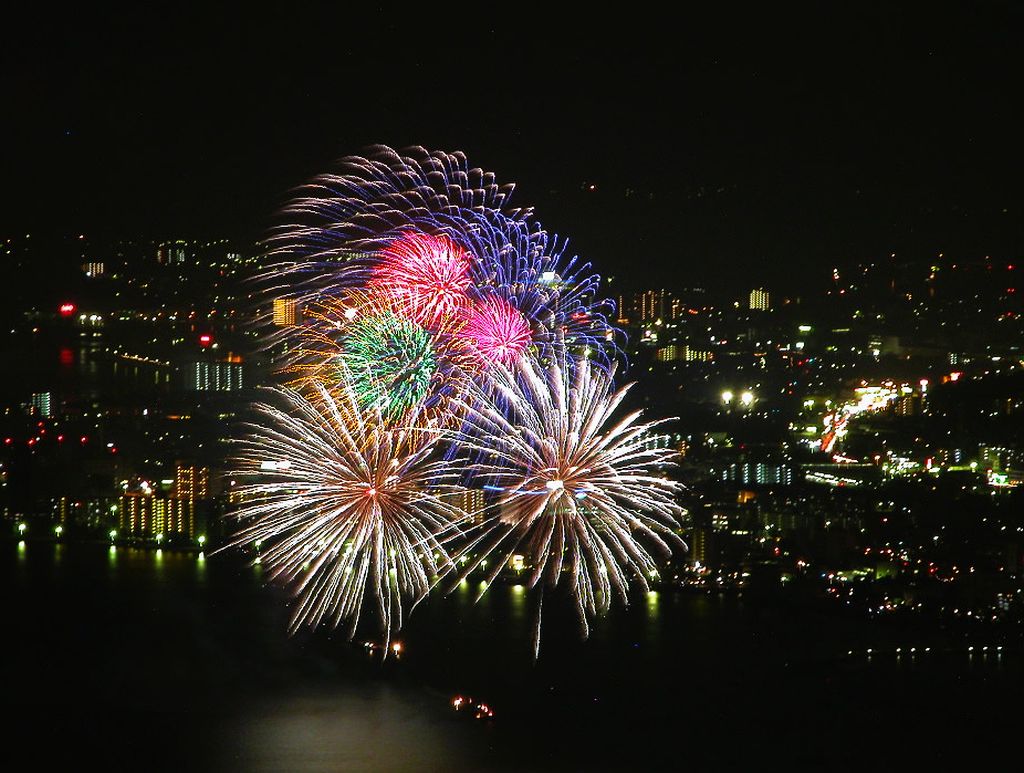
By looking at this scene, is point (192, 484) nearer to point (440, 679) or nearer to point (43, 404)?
point (43, 404)

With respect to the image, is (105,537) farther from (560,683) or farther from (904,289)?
(904,289)

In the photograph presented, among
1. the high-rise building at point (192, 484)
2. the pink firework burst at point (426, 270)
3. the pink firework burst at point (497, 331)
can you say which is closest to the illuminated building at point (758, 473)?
the high-rise building at point (192, 484)

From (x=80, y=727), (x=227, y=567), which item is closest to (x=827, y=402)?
(x=227, y=567)

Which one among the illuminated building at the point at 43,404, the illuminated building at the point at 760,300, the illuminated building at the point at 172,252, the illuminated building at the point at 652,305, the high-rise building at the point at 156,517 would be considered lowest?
the high-rise building at the point at 156,517

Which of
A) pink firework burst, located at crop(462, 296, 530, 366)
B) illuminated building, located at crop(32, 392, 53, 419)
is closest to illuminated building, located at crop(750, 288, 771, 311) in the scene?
illuminated building, located at crop(32, 392, 53, 419)

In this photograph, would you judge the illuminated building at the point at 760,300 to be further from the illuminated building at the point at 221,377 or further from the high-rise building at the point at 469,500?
the high-rise building at the point at 469,500
